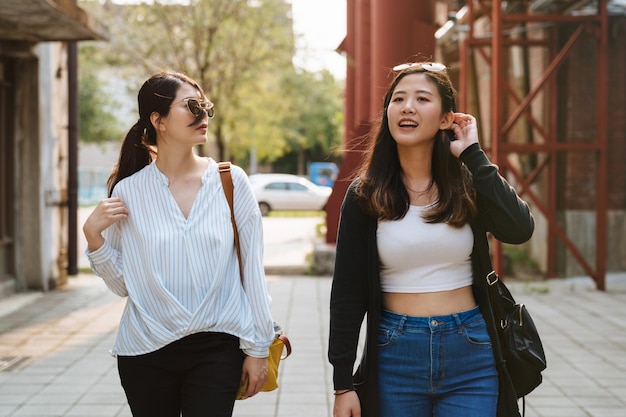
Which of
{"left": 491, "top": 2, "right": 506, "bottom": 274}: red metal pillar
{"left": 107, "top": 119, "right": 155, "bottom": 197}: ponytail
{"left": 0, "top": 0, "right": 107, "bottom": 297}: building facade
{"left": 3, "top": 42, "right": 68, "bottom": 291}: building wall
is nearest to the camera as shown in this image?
{"left": 107, "top": 119, "right": 155, "bottom": 197}: ponytail

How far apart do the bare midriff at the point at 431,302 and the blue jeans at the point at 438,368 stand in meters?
0.02

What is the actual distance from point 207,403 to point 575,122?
11177 millimetres

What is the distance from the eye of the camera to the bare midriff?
2725 mm

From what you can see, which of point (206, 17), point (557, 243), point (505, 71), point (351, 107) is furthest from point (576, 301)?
point (206, 17)

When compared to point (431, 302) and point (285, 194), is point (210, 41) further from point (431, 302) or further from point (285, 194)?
point (431, 302)

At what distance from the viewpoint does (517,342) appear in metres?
2.80

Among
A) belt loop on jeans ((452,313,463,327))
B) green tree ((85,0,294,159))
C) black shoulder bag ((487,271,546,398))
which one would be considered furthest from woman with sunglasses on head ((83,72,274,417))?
green tree ((85,0,294,159))

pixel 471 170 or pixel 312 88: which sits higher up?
pixel 312 88

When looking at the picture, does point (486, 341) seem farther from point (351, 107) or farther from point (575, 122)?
point (351, 107)

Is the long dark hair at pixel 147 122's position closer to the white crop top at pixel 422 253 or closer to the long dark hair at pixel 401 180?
the long dark hair at pixel 401 180

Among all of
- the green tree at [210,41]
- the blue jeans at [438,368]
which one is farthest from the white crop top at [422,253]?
the green tree at [210,41]

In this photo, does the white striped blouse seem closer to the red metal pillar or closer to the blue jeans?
the blue jeans

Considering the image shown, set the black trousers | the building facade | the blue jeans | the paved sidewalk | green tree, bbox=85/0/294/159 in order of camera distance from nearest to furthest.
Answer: the blue jeans, the black trousers, the paved sidewalk, the building facade, green tree, bbox=85/0/294/159

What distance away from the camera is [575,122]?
12.8 metres
